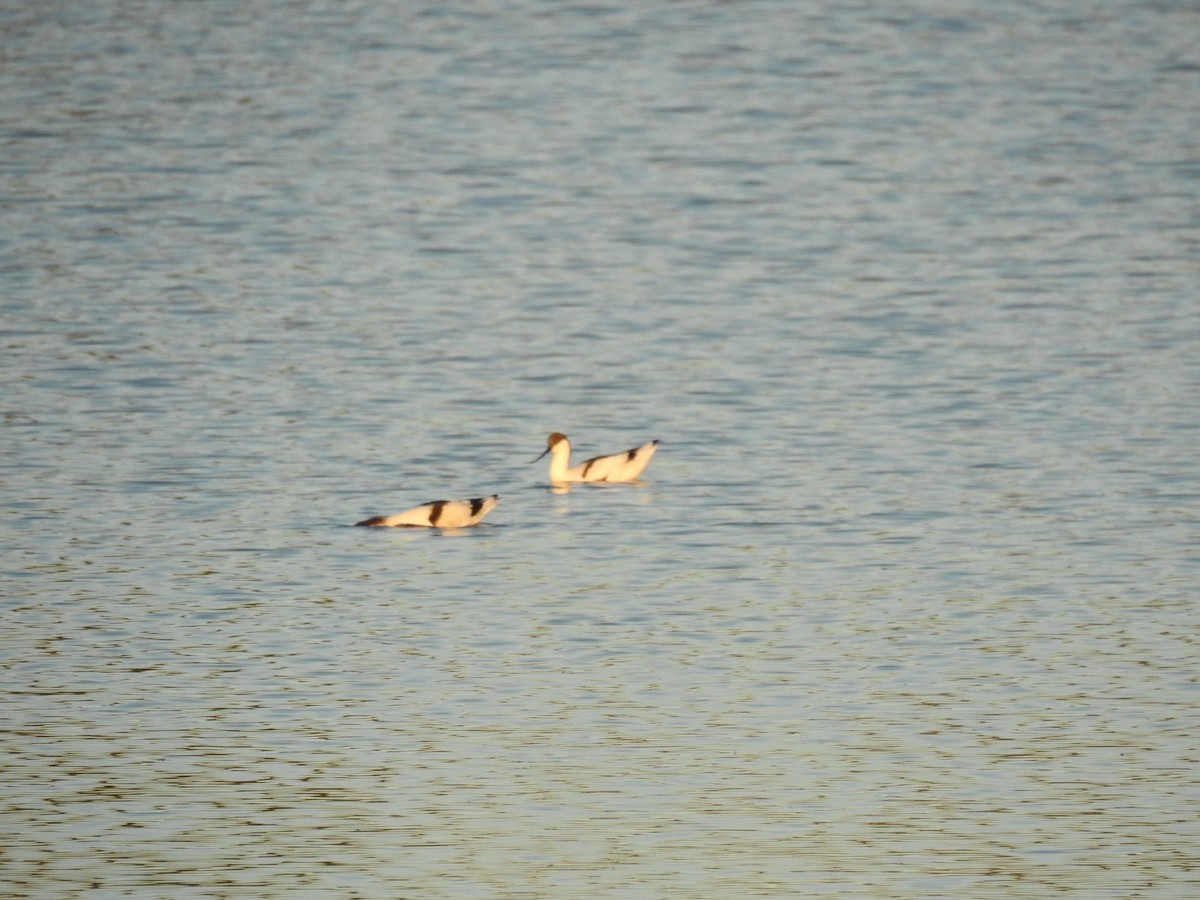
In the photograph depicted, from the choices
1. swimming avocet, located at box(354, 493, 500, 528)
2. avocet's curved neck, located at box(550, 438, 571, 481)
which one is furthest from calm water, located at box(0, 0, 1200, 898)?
avocet's curved neck, located at box(550, 438, 571, 481)

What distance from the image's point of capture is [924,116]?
118 feet

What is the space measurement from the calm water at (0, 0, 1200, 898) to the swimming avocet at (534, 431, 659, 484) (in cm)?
23

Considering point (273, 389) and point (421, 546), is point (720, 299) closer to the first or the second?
point (273, 389)

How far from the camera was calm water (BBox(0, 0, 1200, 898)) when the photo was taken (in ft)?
33.0

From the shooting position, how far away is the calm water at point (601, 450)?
1006 centimetres

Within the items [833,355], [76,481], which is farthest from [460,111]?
[76,481]

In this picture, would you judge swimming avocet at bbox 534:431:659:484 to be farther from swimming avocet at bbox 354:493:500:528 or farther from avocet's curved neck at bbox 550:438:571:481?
swimming avocet at bbox 354:493:500:528

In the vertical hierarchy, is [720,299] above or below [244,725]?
below

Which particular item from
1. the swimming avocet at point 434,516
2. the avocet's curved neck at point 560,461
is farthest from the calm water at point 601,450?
the avocet's curved neck at point 560,461

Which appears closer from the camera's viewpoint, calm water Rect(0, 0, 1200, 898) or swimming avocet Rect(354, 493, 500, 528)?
calm water Rect(0, 0, 1200, 898)

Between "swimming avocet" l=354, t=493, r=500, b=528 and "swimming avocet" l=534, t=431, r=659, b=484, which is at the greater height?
"swimming avocet" l=354, t=493, r=500, b=528

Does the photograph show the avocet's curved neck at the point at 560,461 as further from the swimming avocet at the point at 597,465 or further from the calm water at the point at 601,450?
the calm water at the point at 601,450

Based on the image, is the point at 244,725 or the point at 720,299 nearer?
the point at 244,725

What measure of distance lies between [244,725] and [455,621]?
96.6 inches
